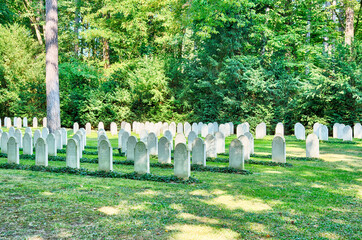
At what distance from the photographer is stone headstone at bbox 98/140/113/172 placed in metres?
8.41

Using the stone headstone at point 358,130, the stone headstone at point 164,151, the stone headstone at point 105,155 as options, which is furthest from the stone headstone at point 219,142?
the stone headstone at point 358,130

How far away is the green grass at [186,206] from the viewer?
445 centimetres

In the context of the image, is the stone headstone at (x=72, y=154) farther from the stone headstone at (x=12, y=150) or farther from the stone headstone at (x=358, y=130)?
the stone headstone at (x=358, y=130)

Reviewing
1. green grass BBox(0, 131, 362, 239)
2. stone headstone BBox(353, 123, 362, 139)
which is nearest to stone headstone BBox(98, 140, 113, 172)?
green grass BBox(0, 131, 362, 239)

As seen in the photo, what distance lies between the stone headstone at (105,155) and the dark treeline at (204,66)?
31.3 feet

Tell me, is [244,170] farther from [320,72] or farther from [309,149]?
[320,72]

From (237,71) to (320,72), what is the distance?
17.4 ft

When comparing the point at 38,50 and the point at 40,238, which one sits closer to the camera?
A: the point at 40,238

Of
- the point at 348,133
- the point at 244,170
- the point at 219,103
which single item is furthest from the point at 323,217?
the point at 219,103

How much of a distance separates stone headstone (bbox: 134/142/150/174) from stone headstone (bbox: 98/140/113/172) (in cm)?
78

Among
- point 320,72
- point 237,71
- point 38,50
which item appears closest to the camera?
point 320,72

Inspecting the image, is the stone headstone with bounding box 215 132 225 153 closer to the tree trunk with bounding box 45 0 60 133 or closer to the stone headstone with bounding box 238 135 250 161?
the stone headstone with bounding box 238 135 250 161

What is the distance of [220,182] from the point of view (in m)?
7.47

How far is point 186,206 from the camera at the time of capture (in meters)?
5.55
